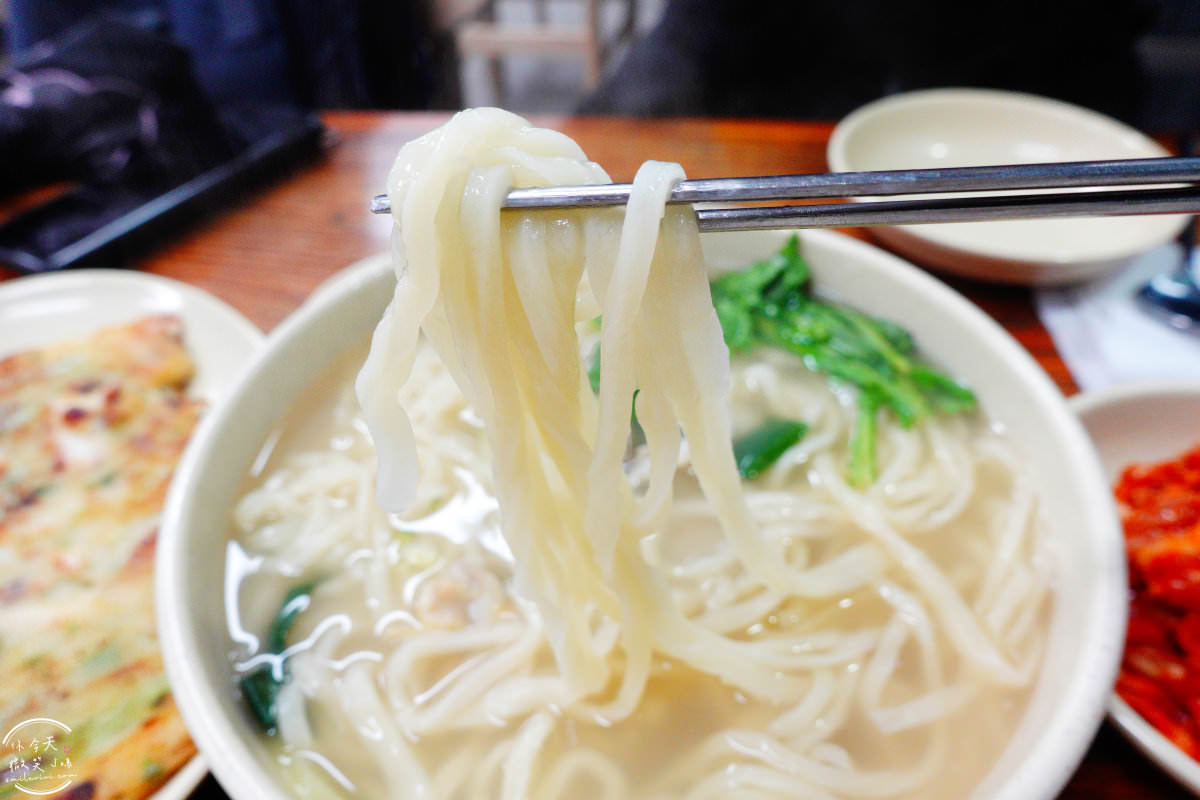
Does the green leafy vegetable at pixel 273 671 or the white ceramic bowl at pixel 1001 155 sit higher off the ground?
the white ceramic bowl at pixel 1001 155

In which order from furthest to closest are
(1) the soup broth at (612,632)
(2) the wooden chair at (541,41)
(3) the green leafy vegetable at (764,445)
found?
1. (2) the wooden chair at (541,41)
2. (3) the green leafy vegetable at (764,445)
3. (1) the soup broth at (612,632)

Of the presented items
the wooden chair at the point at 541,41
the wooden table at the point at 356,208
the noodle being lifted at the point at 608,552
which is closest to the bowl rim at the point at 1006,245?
the wooden table at the point at 356,208

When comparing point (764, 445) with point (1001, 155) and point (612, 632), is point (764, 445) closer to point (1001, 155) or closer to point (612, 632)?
point (612, 632)

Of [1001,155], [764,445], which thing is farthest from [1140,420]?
[1001,155]

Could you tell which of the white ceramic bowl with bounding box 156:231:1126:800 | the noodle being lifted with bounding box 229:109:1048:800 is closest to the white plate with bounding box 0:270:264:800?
the white ceramic bowl with bounding box 156:231:1126:800

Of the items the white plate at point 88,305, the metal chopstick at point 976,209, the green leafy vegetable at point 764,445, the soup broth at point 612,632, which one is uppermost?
the metal chopstick at point 976,209

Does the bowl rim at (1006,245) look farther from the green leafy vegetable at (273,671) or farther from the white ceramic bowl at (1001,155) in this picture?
the green leafy vegetable at (273,671)

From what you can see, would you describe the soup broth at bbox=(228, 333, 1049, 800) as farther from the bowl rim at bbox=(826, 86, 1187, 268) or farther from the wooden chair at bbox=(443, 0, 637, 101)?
the wooden chair at bbox=(443, 0, 637, 101)
